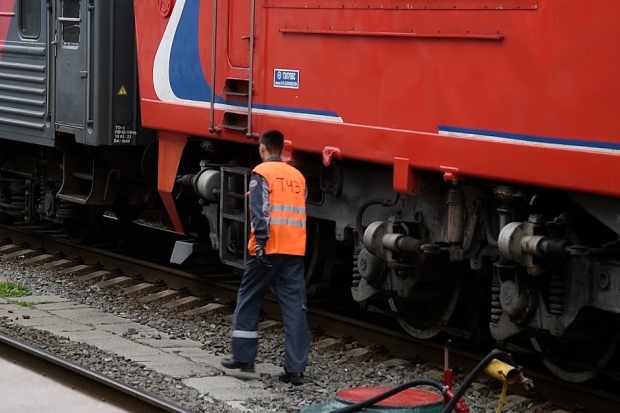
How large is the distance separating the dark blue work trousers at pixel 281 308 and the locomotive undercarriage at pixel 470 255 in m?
0.63

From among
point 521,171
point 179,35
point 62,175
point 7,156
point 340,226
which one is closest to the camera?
point 521,171

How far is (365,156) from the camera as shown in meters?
7.98

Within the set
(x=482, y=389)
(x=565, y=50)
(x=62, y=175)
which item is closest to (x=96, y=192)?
(x=62, y=175)

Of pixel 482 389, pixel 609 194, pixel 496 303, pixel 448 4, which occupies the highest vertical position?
pixel 448 4

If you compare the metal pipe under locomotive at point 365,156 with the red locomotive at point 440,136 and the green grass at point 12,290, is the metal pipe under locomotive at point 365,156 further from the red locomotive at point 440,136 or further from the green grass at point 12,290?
the green grass at point 12,290

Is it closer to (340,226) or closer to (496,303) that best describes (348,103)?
(340,226)

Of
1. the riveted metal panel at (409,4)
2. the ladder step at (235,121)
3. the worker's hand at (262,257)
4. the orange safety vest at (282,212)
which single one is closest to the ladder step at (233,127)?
the ladder step at (235,121)

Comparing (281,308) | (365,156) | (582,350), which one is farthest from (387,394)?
(582,350)

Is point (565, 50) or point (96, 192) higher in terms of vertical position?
point (565, 50)

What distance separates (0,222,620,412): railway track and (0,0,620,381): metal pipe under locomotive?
172 millimetres

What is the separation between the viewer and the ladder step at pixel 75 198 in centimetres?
1205

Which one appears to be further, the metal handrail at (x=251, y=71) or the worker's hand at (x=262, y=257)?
the metal handrail at (x=251, y=71)

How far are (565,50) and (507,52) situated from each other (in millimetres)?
440

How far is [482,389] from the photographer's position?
775 centimetres
